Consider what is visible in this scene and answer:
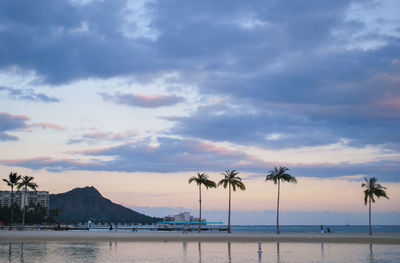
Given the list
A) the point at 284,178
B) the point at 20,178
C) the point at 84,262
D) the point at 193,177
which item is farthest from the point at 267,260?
the point at 20,178

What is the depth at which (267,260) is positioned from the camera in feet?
130

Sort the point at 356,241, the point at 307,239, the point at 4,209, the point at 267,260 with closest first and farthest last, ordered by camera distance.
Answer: the point at 267,260, the point at 356,241, the point at 307,239, the point at 4,209

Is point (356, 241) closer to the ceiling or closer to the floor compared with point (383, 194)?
closer to the floor

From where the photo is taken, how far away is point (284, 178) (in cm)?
8594

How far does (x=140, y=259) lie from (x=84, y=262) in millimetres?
5739

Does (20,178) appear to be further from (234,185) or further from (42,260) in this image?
(42,260)

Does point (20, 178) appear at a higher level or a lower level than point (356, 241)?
higher

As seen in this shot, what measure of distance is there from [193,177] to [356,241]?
40350mm

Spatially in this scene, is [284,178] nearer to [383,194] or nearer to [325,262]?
[383,194]

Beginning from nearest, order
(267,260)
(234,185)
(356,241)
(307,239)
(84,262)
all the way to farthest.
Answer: (84,262), (267,260), (356,241), (307,239), (234,185)

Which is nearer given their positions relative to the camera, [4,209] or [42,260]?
[42,260]

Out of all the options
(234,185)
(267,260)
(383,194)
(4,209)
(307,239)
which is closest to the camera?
(267,260)

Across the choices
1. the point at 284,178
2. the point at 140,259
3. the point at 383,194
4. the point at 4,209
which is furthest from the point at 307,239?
the point at 4,209

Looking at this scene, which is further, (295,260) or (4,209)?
(4,209)
